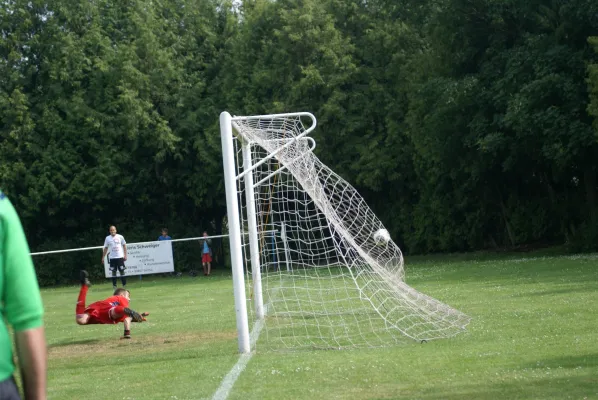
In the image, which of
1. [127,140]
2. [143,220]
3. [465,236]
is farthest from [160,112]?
[465,236]

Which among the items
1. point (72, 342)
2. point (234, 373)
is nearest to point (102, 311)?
Answer: point (72, 342)

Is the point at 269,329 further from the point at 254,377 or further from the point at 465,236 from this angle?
the point at 465,236

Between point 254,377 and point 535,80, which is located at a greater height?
point 535,80

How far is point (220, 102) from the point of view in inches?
1789

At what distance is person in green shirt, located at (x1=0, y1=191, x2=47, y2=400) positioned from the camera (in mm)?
2941

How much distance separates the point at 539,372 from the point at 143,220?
124ft

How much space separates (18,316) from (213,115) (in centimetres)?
4189

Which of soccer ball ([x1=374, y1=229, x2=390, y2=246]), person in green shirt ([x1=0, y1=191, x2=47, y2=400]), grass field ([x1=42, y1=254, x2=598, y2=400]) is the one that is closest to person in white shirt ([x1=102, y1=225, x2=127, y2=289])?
grass field ([x1=42, y1=254, x2=598, y2=400])

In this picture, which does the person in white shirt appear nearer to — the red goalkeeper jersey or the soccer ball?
the soccer ball

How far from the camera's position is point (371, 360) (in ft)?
35.3

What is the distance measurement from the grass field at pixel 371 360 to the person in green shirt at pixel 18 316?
5648 mm

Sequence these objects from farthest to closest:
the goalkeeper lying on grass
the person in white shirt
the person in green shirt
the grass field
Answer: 1. the person in white shirt
2. the goalkeeper lying on grass
3. the grass field
4. the person in green shirt

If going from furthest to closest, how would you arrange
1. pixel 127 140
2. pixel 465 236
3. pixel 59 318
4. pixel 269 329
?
1. pixel 127 140
2. pixel 465 236
3. pixel 59 318
4. pixel 269 329

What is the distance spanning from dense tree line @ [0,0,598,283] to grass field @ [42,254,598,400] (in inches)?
782
